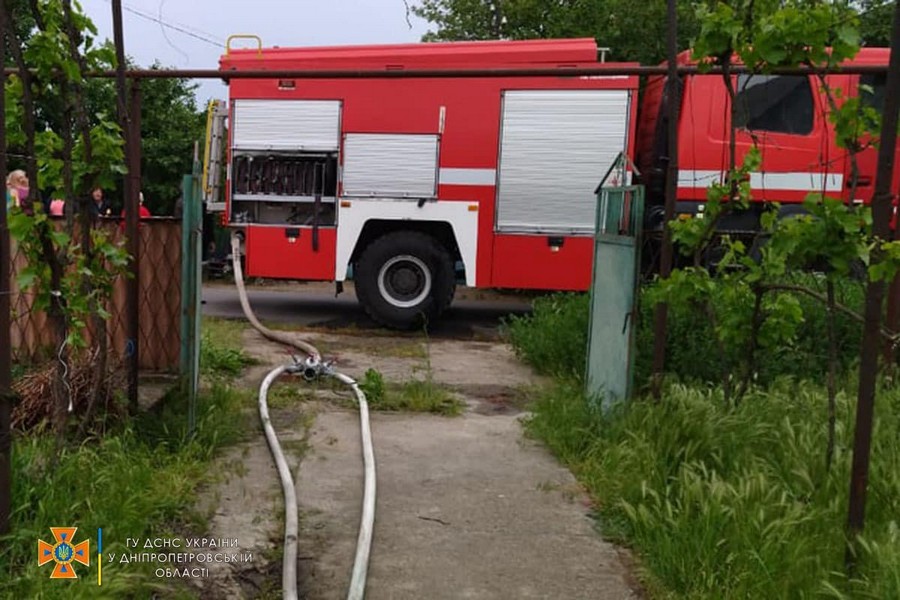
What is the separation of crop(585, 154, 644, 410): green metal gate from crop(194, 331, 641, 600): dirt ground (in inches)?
24.1

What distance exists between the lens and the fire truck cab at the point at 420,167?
8.97 m

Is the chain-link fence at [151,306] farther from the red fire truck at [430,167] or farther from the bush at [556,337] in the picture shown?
the red fire truck at [430,167]

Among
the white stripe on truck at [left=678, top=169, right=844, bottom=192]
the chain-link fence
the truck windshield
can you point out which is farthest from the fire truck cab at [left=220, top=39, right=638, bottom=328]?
the chain-link fence

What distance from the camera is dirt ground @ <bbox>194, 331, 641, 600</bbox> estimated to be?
128 inches

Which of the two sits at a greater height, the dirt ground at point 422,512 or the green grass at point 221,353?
the green grass at point 221,353

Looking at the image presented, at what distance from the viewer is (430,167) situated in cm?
912

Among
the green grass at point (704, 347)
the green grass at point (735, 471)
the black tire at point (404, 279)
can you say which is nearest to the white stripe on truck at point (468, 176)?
the black tire at point (404, 279)

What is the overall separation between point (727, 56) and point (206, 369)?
458cm

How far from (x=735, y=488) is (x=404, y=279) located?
20.2 ft

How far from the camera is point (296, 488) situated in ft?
13.9

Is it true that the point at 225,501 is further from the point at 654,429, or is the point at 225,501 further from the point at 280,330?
the point at 280,330

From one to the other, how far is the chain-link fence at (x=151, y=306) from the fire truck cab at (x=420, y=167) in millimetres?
3726

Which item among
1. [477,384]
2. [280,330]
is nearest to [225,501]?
[477,384]

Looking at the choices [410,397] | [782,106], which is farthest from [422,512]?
[782,106]
